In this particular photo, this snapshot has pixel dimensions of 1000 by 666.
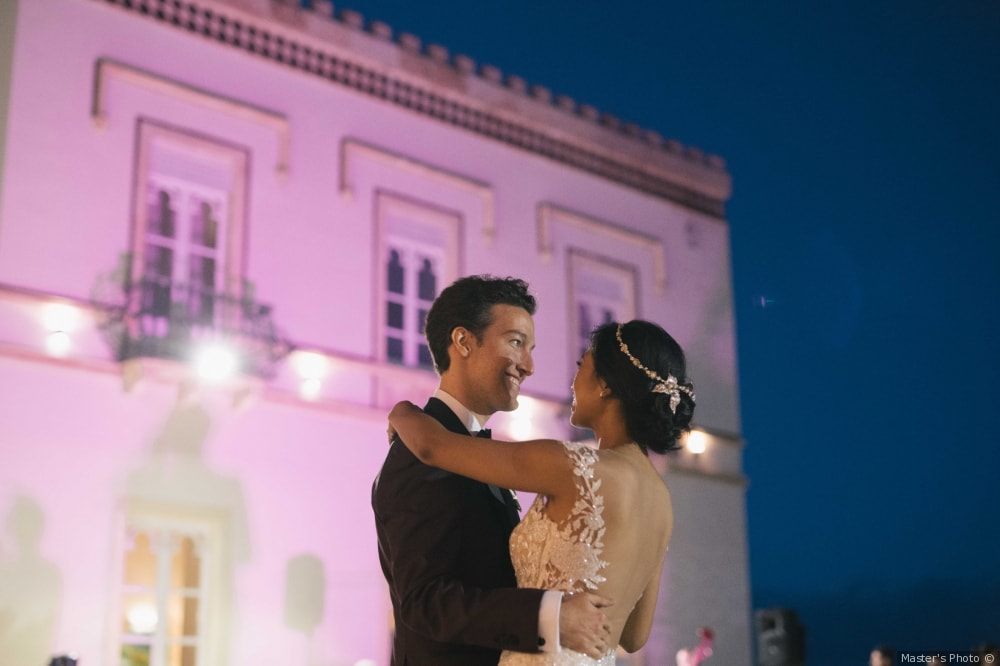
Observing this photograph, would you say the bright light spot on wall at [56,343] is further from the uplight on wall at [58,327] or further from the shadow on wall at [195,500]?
the shadow on wall at [195,500]

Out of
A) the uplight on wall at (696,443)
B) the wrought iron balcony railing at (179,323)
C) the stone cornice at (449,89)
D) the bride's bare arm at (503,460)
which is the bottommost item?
the bride's bare arm at (503,460)

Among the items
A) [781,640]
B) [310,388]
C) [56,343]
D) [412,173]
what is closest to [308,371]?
[310,388]

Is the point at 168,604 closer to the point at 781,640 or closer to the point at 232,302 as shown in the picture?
the point at 232,302

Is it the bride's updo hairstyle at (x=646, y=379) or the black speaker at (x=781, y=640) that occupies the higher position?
the bride's updo hairstyle at (x=646, y=379)

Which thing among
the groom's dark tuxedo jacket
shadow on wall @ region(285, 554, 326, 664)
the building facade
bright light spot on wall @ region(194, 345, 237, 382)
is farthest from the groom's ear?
shadow on wall @ region(285, 554, 326, 664)

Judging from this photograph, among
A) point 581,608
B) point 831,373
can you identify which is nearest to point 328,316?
point 581,608

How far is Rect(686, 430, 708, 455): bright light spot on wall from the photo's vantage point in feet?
44.8

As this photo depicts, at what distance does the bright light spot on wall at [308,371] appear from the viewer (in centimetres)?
1101

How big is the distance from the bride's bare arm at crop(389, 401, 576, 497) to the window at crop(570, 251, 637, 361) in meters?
10.2

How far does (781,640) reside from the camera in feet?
38.7

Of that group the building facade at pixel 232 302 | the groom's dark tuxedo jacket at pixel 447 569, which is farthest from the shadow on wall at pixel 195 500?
the groom's dark tuxedo jacket at pixel 447 569

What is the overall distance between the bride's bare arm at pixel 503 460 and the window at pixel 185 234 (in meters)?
7.33

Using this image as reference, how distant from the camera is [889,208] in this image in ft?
83.9

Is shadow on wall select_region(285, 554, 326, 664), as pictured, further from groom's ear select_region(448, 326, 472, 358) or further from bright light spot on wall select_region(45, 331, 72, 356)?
groom's ear select_region(448, 326, 472, 358)
